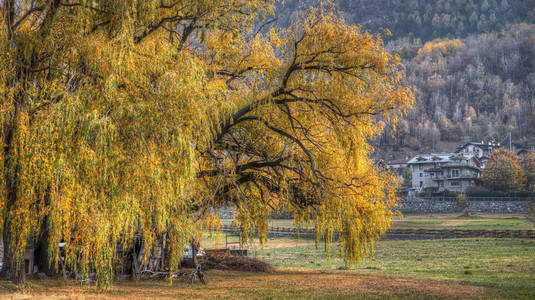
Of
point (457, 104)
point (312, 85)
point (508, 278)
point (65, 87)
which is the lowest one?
point (508, 278)

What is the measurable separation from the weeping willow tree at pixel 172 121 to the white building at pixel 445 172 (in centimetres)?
9504

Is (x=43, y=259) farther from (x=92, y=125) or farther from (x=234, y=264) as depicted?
(x=234, y=264)

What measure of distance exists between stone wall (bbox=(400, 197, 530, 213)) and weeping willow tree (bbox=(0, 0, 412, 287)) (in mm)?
67415

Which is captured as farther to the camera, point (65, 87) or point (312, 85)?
point (312, 85)

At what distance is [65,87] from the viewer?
34.7ft

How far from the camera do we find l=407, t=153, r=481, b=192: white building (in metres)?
105

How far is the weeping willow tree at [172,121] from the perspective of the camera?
32.1 ft

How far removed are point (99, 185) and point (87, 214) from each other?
64cm

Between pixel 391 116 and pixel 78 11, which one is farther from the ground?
pixel 78 11

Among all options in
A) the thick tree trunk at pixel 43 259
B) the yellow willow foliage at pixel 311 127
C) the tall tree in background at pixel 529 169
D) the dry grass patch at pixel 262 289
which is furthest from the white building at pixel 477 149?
the thick tree trunk at pixel 43 259

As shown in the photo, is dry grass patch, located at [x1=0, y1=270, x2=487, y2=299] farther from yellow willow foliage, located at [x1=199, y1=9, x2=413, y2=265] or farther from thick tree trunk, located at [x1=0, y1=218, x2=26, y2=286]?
yellow willow foliage, located at [x1=199, y1=9, x2=413, y2=265]

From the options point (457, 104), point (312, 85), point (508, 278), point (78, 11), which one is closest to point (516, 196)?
point (508, 278)

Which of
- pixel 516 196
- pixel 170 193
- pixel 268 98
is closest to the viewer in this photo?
pixel 170 193

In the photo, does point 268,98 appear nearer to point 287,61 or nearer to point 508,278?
point 287,61
